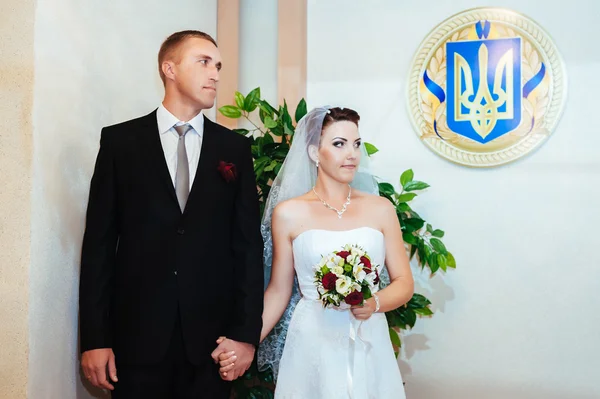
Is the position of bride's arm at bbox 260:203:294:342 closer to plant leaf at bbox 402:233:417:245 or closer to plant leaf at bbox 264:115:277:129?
plant leaf at bbox 264:115:277:129

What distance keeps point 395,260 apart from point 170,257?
1.10 meters

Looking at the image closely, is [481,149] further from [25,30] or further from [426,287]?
[25,30]

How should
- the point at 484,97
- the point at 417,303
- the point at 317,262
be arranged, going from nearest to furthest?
the point at 317,262 < the point at 417,303 < the point at 484,97

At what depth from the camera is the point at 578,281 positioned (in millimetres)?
3824

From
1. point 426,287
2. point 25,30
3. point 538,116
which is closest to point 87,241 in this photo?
point 25,30

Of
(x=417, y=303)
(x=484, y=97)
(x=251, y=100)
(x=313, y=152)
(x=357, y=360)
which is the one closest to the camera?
(x=357, y=360)

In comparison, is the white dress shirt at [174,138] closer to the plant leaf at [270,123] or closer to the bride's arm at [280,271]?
the bride's arm at [280,271]

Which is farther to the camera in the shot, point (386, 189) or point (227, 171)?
point (386, 189)

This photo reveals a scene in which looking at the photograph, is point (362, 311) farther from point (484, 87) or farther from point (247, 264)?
point (484, 87)

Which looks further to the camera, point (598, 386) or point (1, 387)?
point (598, 386)

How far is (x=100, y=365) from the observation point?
255 cm

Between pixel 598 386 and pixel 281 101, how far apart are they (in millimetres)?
2596

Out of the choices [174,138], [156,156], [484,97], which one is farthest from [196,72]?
[484,97]

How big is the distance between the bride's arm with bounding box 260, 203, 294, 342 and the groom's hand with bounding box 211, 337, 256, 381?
378mm
